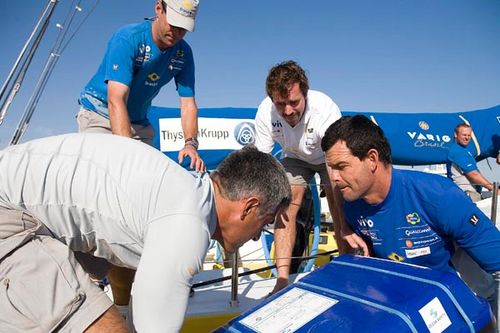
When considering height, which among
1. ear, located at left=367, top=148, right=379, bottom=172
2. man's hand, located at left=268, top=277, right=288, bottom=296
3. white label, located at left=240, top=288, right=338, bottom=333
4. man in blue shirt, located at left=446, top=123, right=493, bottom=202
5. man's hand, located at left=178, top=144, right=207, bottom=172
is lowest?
man's hand, located at left=268, top=277, right=288, bottom=296

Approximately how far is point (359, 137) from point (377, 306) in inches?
26.3

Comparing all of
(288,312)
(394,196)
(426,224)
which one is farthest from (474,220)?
(288,312)

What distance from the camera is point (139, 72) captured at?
6.86ft

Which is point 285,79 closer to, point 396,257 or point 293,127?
point 293,127

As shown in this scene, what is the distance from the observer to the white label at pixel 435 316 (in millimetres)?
1135

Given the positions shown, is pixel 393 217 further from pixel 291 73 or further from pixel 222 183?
pixel 291 73

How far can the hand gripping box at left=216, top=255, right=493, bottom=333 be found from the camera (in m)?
1.11

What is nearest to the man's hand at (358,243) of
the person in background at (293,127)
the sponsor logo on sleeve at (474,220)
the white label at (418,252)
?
the white label at (418,252)

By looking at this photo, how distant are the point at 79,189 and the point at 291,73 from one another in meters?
1.44

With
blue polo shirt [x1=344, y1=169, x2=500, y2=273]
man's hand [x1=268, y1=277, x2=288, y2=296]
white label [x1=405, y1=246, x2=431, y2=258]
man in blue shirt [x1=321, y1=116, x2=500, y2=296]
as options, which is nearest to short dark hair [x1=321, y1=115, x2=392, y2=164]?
man in blue shirt [x1=321, y1=116, x2=500, y2=296]

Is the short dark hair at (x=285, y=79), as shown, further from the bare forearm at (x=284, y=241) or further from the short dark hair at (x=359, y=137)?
the bare forearm at (x=284, y=241)

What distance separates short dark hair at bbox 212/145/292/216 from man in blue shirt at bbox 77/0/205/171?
877 mm

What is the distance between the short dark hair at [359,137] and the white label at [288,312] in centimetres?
58

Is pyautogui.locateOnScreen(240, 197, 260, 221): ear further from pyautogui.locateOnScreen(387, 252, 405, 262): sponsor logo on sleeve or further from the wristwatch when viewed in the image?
the wristwatch
